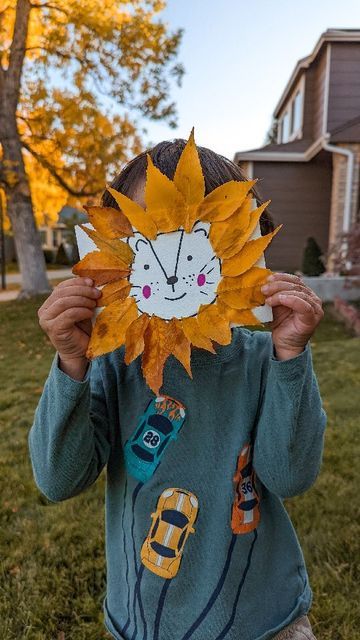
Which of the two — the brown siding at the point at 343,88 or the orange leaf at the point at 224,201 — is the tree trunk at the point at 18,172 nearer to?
the brown siding at the point at 343,88

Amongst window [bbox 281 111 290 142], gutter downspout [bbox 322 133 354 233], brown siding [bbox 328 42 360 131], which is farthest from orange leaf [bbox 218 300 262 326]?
window [bbox 281 111 290 142]

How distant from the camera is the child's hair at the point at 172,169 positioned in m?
1.16

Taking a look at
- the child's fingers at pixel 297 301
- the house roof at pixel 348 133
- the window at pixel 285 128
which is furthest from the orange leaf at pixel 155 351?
the window at pixel 285 128

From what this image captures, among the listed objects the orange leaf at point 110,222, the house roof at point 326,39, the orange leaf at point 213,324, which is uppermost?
the house roof at point 326,39

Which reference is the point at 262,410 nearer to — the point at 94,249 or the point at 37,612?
the point at 94,249

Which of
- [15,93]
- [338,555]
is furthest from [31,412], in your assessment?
[15,93]

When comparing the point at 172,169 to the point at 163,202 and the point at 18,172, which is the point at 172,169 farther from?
the point at 18,172

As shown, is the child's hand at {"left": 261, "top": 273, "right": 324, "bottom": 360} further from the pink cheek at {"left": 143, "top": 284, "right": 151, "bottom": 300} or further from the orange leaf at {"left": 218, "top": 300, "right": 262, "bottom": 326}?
the pink cheek at {"left": 143, "top": 284, "right": 151, "bottom": 300}

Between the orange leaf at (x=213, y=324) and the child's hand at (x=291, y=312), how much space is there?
0.30 ft

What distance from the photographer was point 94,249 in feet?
3.49

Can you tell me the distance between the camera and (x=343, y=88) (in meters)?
12.3

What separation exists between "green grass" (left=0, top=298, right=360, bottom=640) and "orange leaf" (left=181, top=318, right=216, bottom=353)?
1.45 meters

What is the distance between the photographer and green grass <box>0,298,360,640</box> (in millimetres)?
2018

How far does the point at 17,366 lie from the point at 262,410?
5494mm
